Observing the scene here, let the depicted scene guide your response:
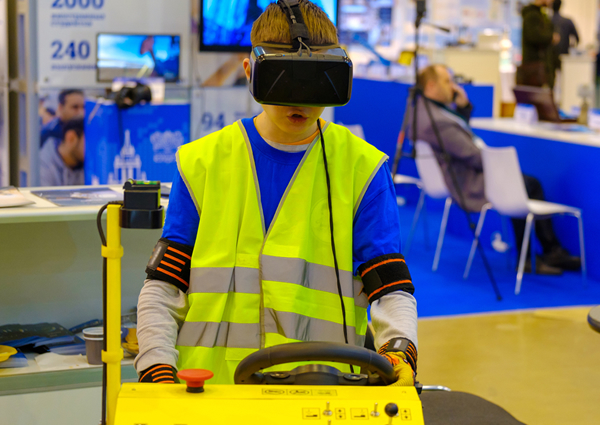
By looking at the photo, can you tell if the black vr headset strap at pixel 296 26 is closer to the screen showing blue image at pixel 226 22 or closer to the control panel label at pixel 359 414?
the control panel label at pixel 359 414

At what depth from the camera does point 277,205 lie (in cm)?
136

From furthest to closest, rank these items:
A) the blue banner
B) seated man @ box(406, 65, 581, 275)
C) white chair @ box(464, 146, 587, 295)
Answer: seated man @ box(406, 65, 581, 275)
white chair @ box(464, 146, 587, 295)
the blue banner

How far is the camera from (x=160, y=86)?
4.14 m

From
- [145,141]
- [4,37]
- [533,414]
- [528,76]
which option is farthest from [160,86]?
[528,76]

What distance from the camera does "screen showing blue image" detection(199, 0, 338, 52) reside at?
4238 mm

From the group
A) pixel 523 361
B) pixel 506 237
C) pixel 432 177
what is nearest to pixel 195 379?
pixel 523 361

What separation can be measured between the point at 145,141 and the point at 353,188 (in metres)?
2.77

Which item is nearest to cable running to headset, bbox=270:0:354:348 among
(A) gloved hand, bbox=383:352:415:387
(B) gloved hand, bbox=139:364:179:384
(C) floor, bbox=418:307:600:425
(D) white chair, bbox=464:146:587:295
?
(A) gloved hand, bbox=383:352:415:387

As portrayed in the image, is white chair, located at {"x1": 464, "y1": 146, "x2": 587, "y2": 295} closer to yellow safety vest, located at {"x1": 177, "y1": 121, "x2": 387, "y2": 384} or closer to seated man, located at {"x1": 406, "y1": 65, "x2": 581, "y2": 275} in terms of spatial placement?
→ seated man, located at {"x1": 406, "y1": 65, "x2": 581, "y2": 275}

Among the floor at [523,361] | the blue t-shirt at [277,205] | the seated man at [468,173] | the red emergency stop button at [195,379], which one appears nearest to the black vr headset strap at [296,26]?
the blue t-shirt at [277,205]

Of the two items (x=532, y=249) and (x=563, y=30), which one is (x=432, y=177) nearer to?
(x=532, y=249)

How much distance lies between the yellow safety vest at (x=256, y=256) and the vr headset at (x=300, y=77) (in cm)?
21

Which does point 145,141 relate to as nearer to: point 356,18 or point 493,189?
point 493,189

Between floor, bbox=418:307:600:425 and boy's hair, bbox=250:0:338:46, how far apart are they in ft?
7.07
